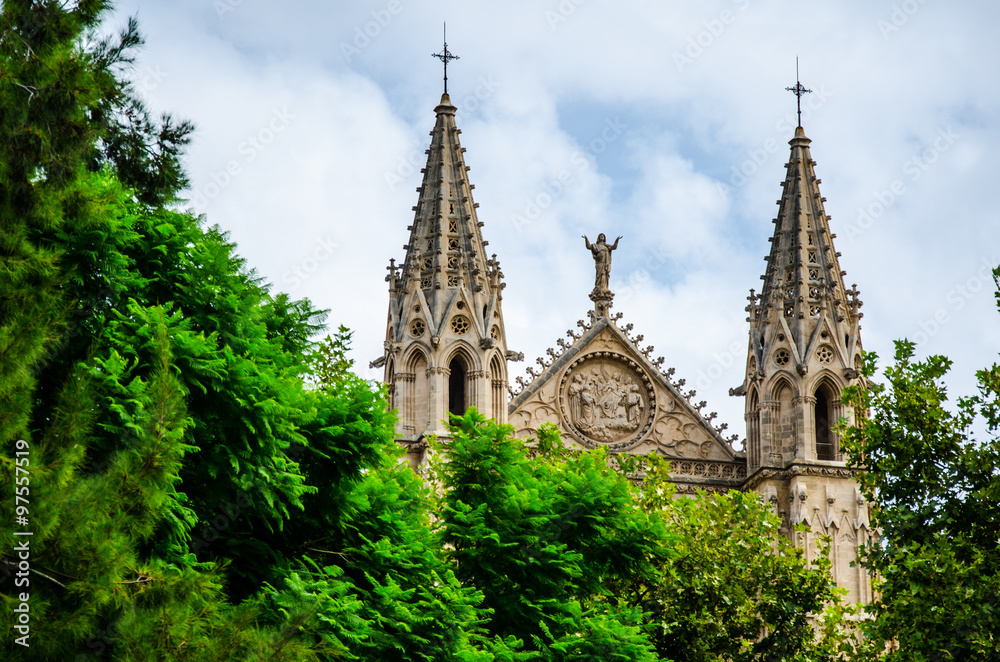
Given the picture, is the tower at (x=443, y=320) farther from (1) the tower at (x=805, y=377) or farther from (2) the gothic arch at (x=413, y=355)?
(1) the tower at (x=805, y=377)

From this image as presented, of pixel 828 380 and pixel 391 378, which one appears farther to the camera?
pixel 828 380

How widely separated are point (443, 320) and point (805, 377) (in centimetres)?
858

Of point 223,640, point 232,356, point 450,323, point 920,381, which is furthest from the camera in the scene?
point 450,323

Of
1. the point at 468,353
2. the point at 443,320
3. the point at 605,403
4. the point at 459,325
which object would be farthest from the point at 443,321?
the point at 605,403

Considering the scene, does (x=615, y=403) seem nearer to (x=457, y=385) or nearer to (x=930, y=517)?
(x=457, y=385)

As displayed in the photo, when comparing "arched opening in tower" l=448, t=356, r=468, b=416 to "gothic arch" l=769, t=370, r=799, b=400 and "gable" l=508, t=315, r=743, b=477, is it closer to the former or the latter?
"gable" l=508, t=315, r=743, b=477

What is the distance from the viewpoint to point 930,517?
2336 centimetres

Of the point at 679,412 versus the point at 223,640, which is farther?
the point at 679,412

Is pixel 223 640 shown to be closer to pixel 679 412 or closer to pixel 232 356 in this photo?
pixel 232 356

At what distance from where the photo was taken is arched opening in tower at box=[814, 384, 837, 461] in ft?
126

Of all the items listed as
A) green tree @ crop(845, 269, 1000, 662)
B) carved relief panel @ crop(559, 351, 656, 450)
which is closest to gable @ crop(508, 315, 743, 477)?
carved relief panel @ crop(559, 351, 656, 450)

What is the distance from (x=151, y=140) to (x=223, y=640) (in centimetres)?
644

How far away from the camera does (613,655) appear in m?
20.9

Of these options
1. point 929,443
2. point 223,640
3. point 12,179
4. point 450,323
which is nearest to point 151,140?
point 12,179
